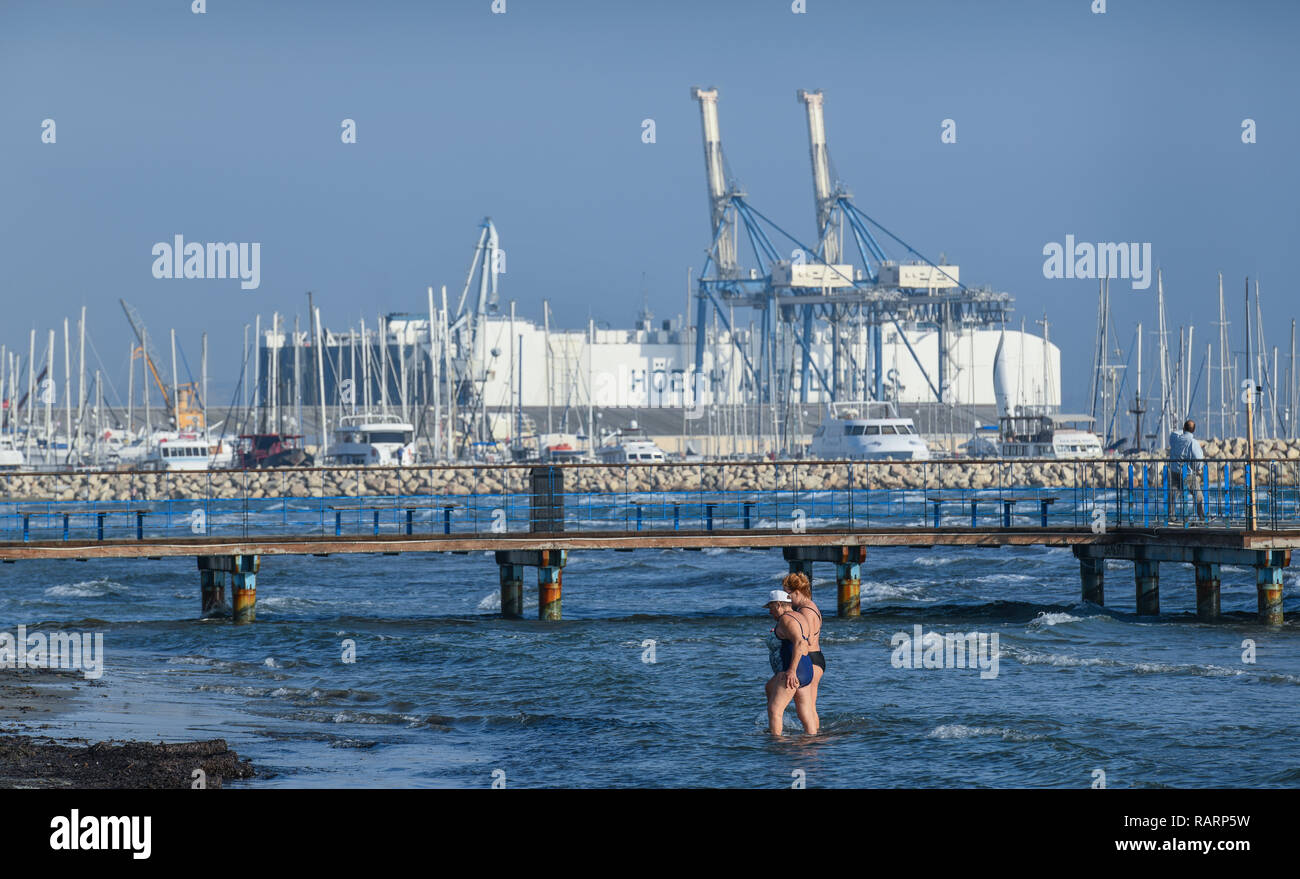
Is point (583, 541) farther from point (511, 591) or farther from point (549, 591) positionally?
point (511, 591)

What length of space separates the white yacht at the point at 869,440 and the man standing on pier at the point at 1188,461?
6303 centimetres

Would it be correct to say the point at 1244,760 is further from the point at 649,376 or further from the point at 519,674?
the point at 649,376

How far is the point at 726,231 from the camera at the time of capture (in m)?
133

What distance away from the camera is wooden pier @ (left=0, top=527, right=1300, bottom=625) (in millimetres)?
27312

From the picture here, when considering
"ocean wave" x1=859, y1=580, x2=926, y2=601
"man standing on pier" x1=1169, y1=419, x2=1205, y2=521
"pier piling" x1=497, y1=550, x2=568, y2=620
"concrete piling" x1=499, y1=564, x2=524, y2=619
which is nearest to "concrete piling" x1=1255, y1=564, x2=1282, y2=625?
"man standing on pier" x1=1169, y1=419, x2=1205, y2=521

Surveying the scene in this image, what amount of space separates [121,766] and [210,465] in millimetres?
81413

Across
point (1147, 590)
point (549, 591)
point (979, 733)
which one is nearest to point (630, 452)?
point (549, 591)

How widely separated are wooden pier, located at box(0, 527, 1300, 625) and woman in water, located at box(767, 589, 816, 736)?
11.1 meters

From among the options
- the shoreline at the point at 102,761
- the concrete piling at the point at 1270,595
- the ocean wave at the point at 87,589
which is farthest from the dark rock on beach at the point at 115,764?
the ocean wave at the point at 87,589

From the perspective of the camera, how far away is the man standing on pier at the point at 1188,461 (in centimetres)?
2575

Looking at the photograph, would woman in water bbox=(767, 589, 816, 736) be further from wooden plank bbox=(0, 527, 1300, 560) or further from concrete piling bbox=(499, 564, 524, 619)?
concrete piling bbox=(499, 564, 524, 619)

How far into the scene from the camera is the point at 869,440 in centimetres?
9431

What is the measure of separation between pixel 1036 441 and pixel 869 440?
11.6 meters
